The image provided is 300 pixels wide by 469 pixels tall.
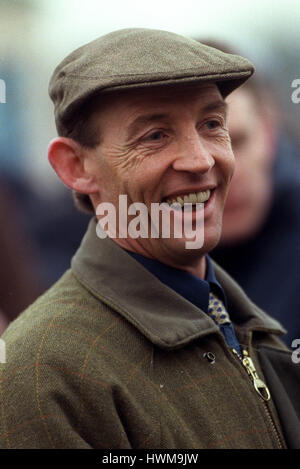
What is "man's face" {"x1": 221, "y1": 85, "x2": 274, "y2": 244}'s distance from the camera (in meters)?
3.47

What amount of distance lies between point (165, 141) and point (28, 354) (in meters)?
0.72

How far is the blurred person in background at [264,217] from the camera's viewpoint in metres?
3.53

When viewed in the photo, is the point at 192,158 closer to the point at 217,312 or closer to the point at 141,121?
the point at 141,121

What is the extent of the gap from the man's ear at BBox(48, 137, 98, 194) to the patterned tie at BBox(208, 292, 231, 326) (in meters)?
0.54

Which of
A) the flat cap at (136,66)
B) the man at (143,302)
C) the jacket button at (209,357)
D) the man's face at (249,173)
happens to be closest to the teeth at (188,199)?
the man at (143,302)

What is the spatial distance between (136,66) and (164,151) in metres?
0.26

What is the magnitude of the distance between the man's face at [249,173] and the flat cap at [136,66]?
1632 mm

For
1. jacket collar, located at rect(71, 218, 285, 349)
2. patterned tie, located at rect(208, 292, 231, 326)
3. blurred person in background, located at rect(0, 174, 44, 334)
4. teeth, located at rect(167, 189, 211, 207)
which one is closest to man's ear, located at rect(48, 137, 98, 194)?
jacket collar, located at rect(71, 218, 285, 349)

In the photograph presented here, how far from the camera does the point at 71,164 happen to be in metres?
1.93

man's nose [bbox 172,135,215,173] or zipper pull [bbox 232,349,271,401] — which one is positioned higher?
man's nose [bbox 172,135,215,173]

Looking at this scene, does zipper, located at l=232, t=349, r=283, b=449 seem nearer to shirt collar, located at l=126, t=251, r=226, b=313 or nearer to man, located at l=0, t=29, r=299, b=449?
man, located at l=0, t=29, r=299, b=449

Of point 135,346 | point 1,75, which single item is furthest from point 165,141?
point 1,75

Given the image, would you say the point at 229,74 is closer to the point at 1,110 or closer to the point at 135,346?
the point at 135,346
